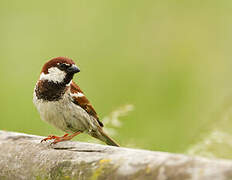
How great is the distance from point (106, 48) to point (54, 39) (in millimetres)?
602

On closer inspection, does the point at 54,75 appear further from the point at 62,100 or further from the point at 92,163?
the point at 92,163

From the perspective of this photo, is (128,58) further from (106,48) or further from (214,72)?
(214,72)

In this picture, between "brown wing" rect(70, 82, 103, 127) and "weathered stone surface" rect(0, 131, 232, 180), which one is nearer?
"weathered stone surface" rect(0, 131, 232, 180)

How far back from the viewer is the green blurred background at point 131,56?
392cm

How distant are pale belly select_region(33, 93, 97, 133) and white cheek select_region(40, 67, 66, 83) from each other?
120mm

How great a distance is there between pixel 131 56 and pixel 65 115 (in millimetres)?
2296

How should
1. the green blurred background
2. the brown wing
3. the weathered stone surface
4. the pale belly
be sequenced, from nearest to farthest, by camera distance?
the weathered stone surface, the pale belly, the brown wing, the green blurred background

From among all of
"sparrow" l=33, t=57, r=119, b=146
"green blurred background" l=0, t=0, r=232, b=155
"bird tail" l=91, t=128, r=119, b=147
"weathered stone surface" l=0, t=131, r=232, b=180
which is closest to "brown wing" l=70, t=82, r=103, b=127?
"sparrow" l=33, t=57, r=119, b=146

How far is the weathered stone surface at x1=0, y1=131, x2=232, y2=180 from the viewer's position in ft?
4.56

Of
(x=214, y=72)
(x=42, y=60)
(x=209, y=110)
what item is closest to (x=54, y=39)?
(x=42, y=60)

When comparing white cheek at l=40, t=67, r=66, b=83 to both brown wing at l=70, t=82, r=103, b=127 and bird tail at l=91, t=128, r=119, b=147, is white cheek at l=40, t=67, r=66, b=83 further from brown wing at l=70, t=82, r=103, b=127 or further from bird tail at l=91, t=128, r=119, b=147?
bird tail at l=91, t=128, r=119, b=147

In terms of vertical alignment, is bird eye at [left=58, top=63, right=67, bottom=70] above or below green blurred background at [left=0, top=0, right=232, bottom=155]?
below

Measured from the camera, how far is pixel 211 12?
5.69 m

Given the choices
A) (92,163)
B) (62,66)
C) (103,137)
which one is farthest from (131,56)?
(92,163)
